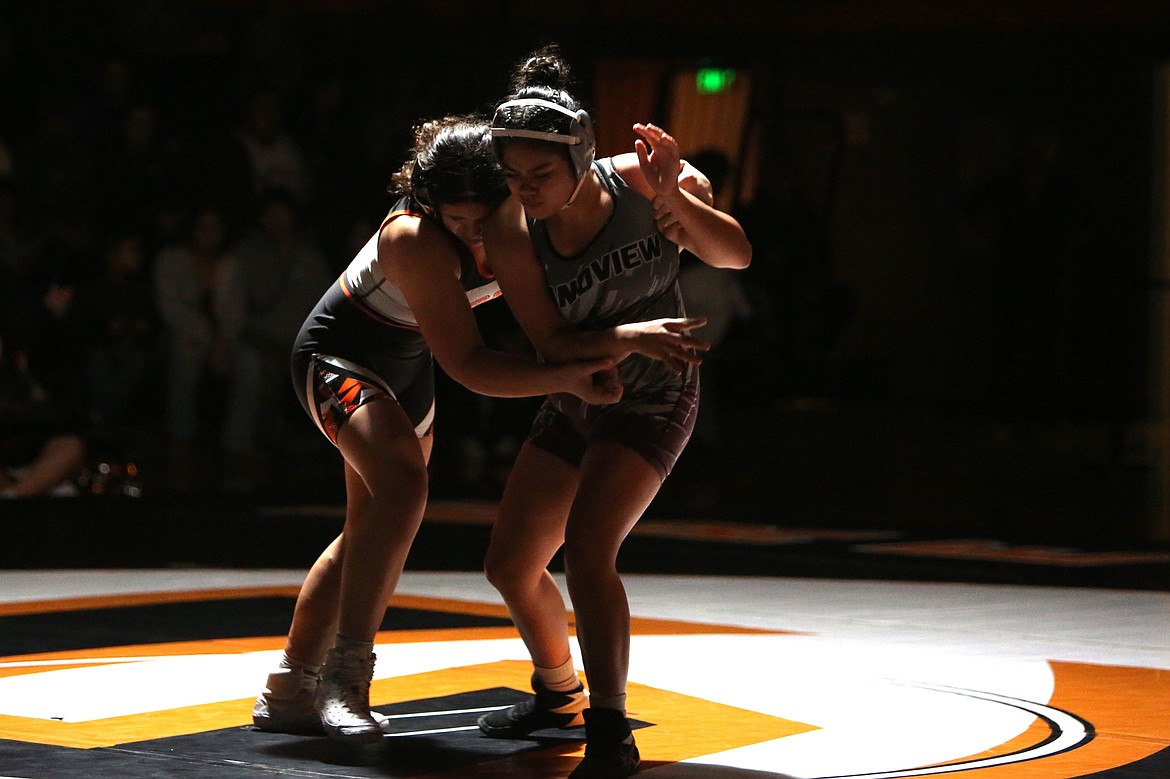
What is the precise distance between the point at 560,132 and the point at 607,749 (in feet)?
3.93

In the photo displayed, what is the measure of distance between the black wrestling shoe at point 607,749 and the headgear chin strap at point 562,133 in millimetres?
1016

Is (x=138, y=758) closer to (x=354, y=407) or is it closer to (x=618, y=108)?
(x=354, y=407)

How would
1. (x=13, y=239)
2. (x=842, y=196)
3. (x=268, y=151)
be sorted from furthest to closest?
(x=842, y=196) → (x=268, y=151) → (x=13, y=239)

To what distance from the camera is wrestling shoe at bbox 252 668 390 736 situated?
168 inches

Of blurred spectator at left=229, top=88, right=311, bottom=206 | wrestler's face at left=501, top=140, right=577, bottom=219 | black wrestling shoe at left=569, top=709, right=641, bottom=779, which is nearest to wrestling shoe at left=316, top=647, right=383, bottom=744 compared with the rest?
black wrestling shoe at left=569, top=709, right=641, bottom=779

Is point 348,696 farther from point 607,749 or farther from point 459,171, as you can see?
point 459,171

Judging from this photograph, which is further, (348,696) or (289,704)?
(289,704)

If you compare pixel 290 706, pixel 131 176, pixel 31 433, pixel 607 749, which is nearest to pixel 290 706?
pixel 290 706

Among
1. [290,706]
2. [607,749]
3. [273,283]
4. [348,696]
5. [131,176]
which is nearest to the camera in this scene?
[607,749]

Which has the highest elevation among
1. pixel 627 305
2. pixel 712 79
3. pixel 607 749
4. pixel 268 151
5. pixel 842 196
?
pixel 712 79

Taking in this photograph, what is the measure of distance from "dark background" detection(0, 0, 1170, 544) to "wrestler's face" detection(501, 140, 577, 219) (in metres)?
5.68

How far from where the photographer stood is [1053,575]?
299 inches

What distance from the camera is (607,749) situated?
3.86 metres

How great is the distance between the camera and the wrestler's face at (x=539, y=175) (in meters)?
3.87
